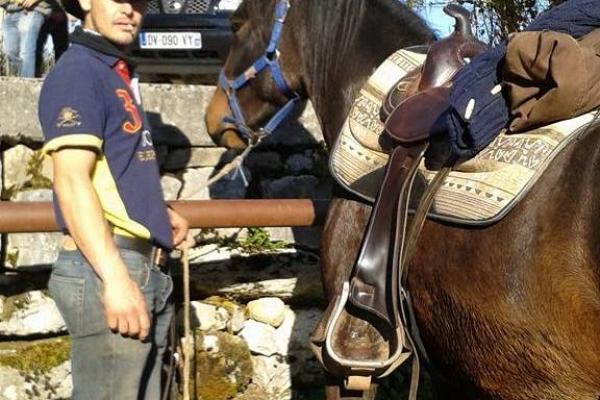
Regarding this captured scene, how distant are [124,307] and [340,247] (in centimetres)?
123

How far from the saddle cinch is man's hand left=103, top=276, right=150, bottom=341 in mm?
923

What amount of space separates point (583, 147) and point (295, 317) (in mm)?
2375

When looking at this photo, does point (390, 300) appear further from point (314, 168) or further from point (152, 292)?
point (314, 168)

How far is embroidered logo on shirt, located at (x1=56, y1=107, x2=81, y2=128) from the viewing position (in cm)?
245

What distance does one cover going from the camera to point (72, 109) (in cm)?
247

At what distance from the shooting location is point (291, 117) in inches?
194

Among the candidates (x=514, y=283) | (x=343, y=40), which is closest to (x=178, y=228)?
(x=514, y=283)

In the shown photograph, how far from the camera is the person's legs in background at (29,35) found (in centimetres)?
685

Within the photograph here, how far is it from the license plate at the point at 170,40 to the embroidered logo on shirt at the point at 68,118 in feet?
15.2

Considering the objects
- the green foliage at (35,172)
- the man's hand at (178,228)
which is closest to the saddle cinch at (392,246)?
the man's hand at (178,228)

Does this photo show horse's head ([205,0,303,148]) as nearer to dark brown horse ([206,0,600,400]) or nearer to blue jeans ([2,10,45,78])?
dark brown horse ([206,0,600,400])

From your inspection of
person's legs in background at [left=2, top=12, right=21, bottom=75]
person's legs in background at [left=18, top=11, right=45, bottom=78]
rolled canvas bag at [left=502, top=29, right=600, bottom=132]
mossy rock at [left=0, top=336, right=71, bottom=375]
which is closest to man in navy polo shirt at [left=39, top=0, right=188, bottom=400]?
rolled canvas bag at [left=502, top=29, right=600, bottom=132]

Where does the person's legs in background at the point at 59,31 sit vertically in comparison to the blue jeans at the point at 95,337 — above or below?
below

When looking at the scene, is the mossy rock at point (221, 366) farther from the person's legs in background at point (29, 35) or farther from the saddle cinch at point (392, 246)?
the person's legs in background at point (29, 35)
